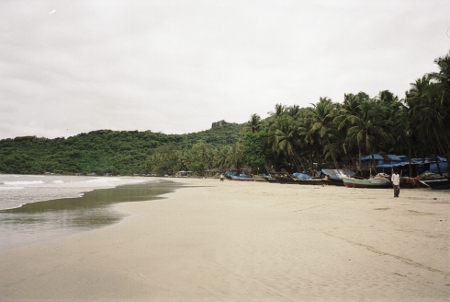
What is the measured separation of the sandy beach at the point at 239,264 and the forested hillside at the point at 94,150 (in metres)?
129

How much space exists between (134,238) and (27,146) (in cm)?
14186

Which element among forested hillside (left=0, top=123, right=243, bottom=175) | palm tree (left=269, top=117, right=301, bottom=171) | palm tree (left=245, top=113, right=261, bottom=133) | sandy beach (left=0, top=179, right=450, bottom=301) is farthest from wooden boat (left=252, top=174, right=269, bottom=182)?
forested hillside (left=0, top=123, right=243, bottom=175)

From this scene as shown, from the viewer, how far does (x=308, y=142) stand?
47031mm

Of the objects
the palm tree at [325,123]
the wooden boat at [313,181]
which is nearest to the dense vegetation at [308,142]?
the palm tree at [325,123]

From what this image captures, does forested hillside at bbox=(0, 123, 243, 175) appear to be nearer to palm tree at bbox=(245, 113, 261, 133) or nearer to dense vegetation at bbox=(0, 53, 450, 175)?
dense vegetation at bbox=(0, 53, 450, 175)

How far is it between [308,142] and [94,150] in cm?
11840

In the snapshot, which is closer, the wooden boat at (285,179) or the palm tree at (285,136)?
the wooden boat at (285,179)

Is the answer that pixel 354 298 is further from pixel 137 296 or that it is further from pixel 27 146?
pixel 27 146

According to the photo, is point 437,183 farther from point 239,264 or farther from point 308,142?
point 239,264

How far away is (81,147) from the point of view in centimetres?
14088

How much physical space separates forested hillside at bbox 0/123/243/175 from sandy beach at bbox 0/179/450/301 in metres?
129

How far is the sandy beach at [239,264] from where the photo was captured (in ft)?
14.3

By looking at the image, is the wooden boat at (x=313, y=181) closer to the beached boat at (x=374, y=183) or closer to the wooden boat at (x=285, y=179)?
the wooden boat at (x=285, y=179)

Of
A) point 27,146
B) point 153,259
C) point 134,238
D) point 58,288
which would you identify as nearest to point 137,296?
point 58,288
